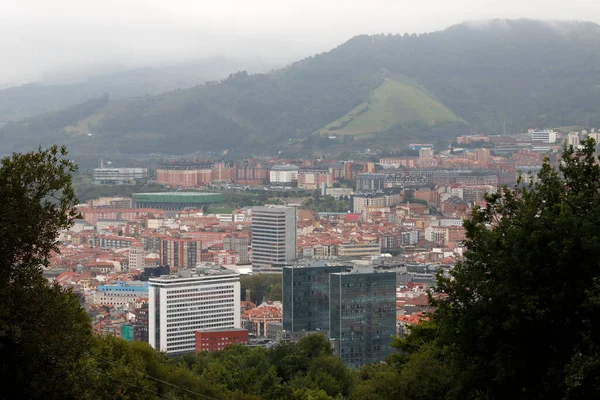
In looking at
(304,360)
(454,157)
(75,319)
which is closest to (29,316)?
(75,319)

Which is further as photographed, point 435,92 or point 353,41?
point 353,41

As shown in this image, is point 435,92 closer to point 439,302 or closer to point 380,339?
point 380,339

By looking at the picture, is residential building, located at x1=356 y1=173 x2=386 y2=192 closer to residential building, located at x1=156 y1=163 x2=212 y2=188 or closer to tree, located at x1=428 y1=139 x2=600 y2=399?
residential building, located at x1=156 y1=163 x2=212 y2=188

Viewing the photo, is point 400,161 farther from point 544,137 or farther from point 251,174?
point 544,137

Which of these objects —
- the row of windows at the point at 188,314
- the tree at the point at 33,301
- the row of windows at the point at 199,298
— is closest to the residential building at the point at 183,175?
the row of windows at the point at 199,298

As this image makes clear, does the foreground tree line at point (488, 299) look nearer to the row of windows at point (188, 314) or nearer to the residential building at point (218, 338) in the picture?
the residential building at point (218, 338)
